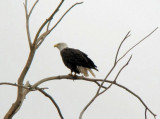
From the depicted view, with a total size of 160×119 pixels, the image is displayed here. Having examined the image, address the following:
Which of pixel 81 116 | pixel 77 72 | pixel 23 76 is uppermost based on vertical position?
pixel 77 72

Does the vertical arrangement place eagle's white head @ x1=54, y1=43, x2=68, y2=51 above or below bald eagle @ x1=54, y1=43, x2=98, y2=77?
above

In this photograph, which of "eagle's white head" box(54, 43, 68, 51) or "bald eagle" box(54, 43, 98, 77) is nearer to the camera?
"bald eagle" box(54, 43, 98, 77)

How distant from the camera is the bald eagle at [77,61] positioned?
6.99m

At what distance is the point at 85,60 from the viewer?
7051 millimetres

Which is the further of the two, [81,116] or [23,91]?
[23,91]

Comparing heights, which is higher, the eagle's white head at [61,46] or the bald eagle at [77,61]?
the eagle's white head at [61,46]

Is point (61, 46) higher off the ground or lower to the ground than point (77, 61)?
higher

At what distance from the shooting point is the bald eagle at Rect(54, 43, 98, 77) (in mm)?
6991

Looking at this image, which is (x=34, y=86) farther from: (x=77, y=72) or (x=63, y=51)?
(x=63, y=51)

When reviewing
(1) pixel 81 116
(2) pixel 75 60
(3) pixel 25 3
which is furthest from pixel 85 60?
(1) pixel 81 116

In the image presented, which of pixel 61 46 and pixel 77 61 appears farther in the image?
pixel 61 46

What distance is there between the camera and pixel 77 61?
7.28 meters

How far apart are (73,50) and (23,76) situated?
2.55m

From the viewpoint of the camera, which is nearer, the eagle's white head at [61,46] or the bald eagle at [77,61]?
the bald eagle at [77,61]
